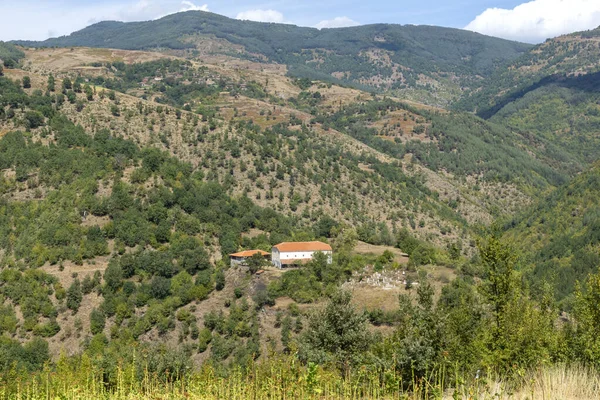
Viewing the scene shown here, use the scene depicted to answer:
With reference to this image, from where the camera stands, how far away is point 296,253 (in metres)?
75.6

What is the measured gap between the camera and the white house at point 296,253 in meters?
75.1

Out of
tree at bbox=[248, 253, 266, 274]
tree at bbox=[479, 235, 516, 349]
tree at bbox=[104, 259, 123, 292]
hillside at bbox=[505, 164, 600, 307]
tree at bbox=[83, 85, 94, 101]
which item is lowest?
hillside at bbox=[505, 164, 600, 307]

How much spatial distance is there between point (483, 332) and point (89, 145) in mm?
87454

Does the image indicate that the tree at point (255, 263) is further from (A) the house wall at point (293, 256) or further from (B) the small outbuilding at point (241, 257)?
(A) the house wall at point (293, 256)

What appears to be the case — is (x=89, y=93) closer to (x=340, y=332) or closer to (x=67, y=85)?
(x=67, y=85)

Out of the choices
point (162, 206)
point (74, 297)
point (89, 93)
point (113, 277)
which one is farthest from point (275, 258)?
point (89, 93)

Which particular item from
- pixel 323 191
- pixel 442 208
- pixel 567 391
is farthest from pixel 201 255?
pixel 442 208

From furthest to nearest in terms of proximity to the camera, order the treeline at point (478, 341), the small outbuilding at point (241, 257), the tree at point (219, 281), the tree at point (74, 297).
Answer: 1. the small outbuilding at point (241, 257)
2. the tree at point (219, 281)
3. the tree at point (74, 297)
4. the treeline at point (478, 341)

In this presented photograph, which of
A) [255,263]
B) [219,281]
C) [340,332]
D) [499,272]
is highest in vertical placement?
[499,272]

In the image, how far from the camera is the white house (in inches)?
2958

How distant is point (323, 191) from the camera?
382 feet

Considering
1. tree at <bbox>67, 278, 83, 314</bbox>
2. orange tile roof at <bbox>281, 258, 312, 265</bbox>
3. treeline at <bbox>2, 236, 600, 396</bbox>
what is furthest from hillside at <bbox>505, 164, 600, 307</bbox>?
tree at <bbox>67, 278, 83, 314</bbox>

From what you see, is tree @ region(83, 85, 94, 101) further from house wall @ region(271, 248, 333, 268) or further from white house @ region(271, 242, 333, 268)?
house wall @ region(271, 248, 333, 268)

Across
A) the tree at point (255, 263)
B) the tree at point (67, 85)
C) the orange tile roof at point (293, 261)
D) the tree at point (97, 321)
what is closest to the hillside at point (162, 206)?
the tree at point (67, 85)
